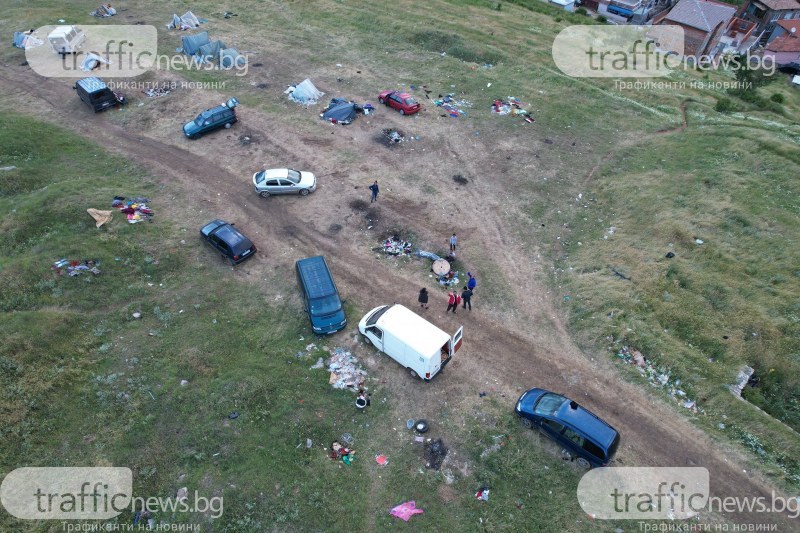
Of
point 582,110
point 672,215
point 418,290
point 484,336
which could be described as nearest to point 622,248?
point 672,215

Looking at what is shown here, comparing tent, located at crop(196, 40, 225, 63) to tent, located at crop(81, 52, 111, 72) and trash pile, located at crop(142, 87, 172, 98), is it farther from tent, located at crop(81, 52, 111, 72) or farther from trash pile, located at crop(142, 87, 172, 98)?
tent, located at crop(81, 52, 111, 72)

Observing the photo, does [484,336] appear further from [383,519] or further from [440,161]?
[440,161]

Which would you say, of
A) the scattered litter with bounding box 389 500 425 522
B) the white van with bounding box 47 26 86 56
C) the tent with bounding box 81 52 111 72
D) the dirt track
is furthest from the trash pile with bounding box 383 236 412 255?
the white van with bounding box 47 26 86 56

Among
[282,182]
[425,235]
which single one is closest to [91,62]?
[282,182]

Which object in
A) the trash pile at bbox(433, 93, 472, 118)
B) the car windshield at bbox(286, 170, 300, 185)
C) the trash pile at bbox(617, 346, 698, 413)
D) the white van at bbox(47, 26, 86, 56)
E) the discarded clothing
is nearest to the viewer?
the trash pile at bbox(617, 346, 698, 413)

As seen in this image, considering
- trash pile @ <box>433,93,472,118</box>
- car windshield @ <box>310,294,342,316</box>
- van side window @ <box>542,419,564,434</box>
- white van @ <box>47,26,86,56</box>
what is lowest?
car windshield @ <box>310,294,342,316</box>

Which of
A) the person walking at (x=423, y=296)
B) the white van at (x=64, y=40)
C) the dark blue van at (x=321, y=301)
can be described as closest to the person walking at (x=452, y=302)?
the person walking at (x=423, y=296)
